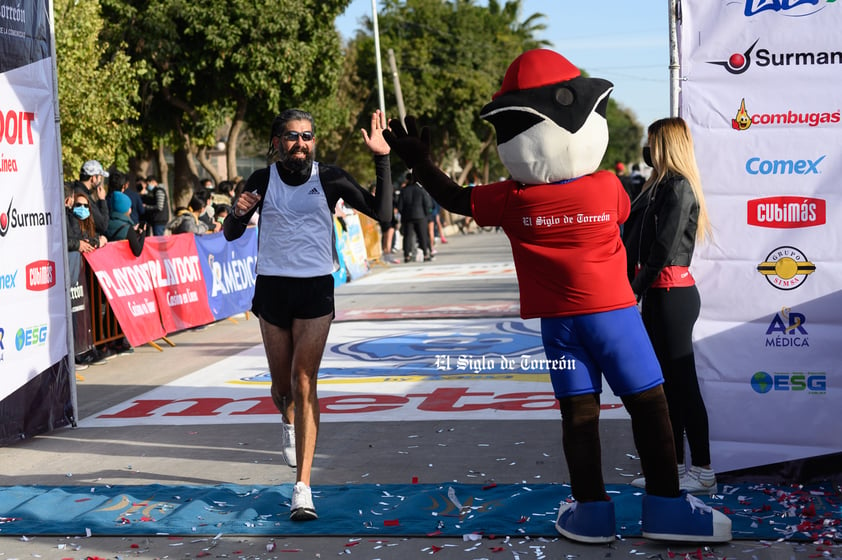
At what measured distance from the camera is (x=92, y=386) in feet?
32.8

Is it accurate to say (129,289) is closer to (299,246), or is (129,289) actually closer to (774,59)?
(299,246)

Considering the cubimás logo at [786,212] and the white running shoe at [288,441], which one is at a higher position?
the cubimás logo at [786,212]

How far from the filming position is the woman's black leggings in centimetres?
558

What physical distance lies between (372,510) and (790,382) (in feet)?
7.83

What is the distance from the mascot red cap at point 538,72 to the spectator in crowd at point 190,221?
10.00 metres

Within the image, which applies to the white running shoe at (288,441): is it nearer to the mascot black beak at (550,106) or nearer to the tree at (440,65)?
the mascot black beak at (550,106)

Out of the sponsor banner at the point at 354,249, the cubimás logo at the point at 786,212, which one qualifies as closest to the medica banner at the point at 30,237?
the cubimás logo at the point at 786,212

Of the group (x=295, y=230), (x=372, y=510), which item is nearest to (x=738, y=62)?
(x=295, y=230)

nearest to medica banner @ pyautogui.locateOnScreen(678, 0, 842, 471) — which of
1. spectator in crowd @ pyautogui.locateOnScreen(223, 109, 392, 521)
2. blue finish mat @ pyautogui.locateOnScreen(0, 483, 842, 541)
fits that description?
blue finish mat @ pyautogui.locateOnScreen(0, 483, 842, 541)

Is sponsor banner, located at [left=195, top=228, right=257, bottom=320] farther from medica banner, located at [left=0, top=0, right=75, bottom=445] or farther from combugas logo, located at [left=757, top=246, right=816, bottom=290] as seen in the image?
combugas logo, located at [left=757, top=246, right=816, bottom=290]

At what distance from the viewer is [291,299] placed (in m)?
5.58

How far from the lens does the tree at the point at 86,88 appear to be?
23.8 meters

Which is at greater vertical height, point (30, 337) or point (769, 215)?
point (769, 215)

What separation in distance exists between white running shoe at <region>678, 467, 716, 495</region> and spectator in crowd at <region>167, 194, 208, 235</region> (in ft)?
32.6
